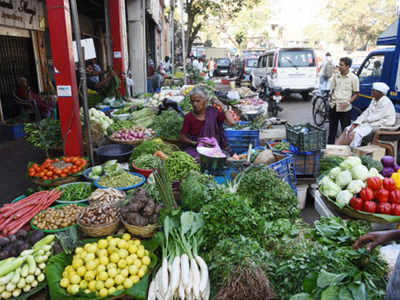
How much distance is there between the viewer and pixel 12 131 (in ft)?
25.3

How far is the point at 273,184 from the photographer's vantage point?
3.40 metres

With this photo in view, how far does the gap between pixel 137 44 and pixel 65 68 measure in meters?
8.75

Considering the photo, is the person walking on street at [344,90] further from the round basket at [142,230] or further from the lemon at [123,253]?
the lemon at [123,253]

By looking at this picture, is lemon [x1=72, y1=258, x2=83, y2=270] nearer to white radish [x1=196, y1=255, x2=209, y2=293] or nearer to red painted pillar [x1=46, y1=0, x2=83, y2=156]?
white radish [x1=196, y1=255, x2=209, y2=293]

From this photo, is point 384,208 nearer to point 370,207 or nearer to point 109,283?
point 370,207

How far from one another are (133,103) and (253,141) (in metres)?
4.29

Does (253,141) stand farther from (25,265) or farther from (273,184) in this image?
(25,265)

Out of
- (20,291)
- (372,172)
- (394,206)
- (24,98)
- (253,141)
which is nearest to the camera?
(20,291)

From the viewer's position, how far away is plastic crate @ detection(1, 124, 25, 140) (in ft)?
25.1

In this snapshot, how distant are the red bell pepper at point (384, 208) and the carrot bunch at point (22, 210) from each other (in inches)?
141

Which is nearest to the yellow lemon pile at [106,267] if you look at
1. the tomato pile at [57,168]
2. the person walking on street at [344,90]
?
the tomato pile at [57,168]

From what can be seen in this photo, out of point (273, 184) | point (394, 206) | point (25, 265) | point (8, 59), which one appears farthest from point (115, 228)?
point (8, 59)

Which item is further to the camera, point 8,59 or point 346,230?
point 8,59

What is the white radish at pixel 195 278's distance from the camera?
2.27 metres
